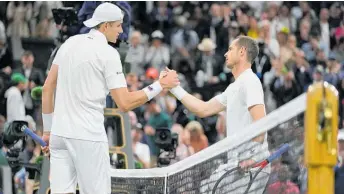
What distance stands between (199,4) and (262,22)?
2456 millimetres

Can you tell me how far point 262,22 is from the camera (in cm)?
2625

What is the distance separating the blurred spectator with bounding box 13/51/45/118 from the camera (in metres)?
21.0

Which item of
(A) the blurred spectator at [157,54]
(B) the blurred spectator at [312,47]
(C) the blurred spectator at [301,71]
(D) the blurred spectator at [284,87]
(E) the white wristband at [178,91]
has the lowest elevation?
(E) the white wristband at [178,91]

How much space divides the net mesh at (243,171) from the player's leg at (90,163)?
90 cm

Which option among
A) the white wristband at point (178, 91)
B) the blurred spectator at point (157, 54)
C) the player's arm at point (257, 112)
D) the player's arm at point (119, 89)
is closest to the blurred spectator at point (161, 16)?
the blurred spectator at point (157, 54)

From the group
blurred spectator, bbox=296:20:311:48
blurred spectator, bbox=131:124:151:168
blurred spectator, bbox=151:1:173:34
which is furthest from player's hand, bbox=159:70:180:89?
blurred spectator, bbox=151:1:173:34

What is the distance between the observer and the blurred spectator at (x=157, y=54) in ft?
82.0

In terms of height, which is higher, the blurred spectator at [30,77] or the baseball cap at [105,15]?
the blurred spectator at [30,77]

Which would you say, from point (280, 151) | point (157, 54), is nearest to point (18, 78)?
point (157, 54)

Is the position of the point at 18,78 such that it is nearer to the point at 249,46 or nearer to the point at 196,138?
the point at 196,138

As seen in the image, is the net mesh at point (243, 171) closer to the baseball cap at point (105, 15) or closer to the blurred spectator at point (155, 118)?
the baseball cap at point (105, 15)

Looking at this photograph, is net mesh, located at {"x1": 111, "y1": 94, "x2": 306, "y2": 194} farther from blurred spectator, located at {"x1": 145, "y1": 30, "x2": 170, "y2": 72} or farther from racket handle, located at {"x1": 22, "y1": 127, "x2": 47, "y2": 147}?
blurred spectator, located at {"x1": 145, "y1": 30, "x2": 170, "y2": 72}

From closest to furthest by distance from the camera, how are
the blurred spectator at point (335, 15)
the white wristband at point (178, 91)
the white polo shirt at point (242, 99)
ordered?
1. the white polo shirt at point (242, 99)
2. the white wristband at point (178, 91)
3. the blurred spectator at point (335, 15)

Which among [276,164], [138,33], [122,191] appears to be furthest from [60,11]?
[138,33]
